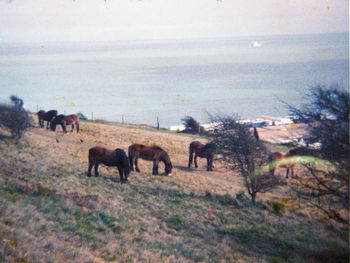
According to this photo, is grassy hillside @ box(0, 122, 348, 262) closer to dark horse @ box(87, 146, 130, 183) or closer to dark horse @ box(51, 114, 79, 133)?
dark horse @ box(87, 146, 130, 183)

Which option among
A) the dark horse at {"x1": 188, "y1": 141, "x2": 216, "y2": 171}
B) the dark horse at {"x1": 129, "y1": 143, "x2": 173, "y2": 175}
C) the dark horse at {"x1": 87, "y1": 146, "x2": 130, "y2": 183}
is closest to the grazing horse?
the dark horse at {"x1": 188, "y1": 141, "x2": 216, "y2": 171}

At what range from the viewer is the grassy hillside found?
734 cm

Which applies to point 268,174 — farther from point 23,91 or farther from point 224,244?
point 23,91

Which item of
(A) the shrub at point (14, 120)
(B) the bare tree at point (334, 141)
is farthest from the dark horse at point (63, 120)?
(B) the bare tree at point (334, 141)

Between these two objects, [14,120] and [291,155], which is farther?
[14,120]

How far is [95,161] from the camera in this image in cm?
1531

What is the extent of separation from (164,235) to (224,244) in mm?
1789

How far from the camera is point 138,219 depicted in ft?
35.1

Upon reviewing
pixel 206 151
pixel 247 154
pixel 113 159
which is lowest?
pixel 206 151

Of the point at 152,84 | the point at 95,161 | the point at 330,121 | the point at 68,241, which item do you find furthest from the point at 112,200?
the point at 152,84

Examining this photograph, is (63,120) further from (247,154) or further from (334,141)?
(334,141)

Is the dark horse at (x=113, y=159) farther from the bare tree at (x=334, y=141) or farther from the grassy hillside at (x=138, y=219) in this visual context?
the bare tree at (x=334, y=141)

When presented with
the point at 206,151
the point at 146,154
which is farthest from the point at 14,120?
the point at 206,151

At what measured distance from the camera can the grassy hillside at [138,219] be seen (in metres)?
7.34
